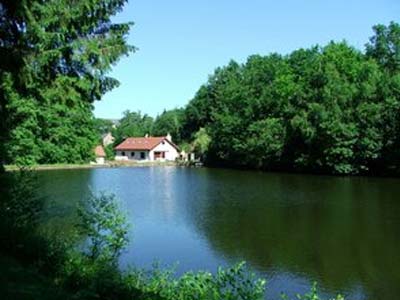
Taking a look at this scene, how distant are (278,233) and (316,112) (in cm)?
3458

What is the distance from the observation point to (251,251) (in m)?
18.5

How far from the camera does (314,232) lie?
864 inches

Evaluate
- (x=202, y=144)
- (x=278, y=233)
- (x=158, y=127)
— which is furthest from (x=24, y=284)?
(x=158, y=127)

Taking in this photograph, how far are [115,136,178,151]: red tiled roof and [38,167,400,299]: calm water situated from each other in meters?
57.6

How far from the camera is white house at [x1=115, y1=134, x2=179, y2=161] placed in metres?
95.3

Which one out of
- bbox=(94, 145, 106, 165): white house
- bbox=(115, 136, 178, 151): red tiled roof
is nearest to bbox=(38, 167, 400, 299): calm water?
bbox=(94, 145, 106, 165): white house

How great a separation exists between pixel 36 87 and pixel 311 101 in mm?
47055

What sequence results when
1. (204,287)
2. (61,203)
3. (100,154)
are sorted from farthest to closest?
(100,154), (61,203), (204,287)

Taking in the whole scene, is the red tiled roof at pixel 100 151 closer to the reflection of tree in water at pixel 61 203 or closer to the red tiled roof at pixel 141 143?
the red tiled roof at pixel 141 143

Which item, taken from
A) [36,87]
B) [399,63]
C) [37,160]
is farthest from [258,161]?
[36,87]

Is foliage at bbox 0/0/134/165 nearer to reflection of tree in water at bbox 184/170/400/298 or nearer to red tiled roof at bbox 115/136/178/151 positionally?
reflection of tree in water at bbox 184/170/400/298

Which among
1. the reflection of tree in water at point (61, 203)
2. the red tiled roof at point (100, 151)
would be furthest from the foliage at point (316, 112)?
the reflection of tree in water at point (61, 203)

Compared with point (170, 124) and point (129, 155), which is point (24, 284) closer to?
point (129, 155)

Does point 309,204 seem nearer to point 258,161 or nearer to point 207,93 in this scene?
point 258,161
